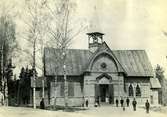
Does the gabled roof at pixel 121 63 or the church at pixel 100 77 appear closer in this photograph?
the church at pixel 100 77

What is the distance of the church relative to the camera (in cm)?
1350

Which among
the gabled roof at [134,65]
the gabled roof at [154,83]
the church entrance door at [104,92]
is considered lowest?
the church entrance door at [104,92]

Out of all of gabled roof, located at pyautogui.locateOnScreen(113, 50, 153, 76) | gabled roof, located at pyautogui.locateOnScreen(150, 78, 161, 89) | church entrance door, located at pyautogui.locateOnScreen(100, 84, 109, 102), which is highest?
gabled roof, located at pyautogui.locateOnScreen(113, 50, 153, 76)

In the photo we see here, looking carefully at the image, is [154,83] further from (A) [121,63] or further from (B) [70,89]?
(B) [70,89]

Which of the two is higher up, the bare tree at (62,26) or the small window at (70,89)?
the bare tree at (62,26)

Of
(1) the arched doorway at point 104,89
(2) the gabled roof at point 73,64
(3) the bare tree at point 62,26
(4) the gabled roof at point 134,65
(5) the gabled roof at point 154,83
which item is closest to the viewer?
(3) the bare tree at point 62,26

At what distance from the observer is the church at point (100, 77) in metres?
13.5

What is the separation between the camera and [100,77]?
546 inches

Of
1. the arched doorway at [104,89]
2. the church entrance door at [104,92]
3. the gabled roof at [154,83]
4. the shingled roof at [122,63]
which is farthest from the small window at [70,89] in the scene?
the gabled roof at [154,83]

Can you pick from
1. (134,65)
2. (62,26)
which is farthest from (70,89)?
(62,26)

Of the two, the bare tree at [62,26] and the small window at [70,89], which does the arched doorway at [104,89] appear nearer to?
the small window at [70,89]

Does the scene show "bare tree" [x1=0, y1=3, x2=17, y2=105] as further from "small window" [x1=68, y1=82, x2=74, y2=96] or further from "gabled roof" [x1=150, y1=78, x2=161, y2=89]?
"gabled roof" [x1=150, y1=78, x2=161, y2=89]

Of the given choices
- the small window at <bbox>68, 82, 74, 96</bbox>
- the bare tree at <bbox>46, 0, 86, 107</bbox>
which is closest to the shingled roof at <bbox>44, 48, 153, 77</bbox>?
the small window at <bbox>68, 82, 74, 96</bbox>

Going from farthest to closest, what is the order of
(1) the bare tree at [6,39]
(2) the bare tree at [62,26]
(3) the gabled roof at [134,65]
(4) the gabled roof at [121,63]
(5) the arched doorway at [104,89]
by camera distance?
(3) the gabled roof at [134,65], (4) the gabled roof at [121,63], (5) the arched doorway at [104,89], (2) the bare tree at [62,26], (1) the bare tree at [6,39]
